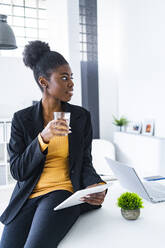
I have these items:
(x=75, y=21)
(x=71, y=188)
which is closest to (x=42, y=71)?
(x=71, y=188)

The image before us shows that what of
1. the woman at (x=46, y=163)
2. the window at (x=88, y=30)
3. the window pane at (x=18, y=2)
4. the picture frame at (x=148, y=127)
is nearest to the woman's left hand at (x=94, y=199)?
the woman at (x=46, y=163)

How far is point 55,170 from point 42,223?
1.12ft

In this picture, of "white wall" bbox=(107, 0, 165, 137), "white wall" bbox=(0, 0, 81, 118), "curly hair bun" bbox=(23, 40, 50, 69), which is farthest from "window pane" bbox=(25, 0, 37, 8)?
"curly hair bun" bbox=(23, 40, 50, 69)

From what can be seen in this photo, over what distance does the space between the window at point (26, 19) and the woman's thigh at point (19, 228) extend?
3.76 meters

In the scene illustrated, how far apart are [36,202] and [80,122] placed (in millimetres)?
504

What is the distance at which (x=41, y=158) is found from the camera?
124cm

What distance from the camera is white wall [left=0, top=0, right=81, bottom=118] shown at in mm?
3521

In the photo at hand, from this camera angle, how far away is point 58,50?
12.1ft

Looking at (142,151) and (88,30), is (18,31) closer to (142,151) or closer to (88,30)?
(88,30)

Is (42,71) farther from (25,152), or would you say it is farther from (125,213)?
(125,213)

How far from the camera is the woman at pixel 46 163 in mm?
1110

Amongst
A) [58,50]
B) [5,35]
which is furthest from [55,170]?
[58,50]

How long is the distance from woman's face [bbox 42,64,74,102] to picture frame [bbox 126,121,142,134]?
2.04 metres

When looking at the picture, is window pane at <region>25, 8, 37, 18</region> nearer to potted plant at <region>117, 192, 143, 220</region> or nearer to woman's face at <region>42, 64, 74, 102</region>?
woman's face at <region>42, 64, 74, 102</region>
